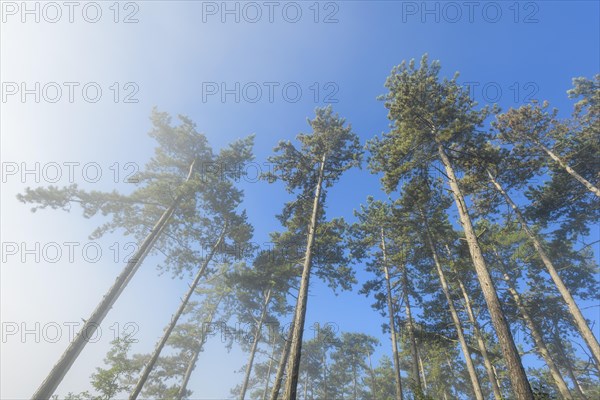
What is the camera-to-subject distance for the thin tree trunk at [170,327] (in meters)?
13.6

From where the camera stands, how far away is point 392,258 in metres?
17.9

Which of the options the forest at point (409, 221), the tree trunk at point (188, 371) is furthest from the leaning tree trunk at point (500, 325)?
the tree trunk at point (188, 371)

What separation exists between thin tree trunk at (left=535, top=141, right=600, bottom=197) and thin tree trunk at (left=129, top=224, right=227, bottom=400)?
2164 cm

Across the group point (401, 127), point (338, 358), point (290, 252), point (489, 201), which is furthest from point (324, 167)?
point (338, 358)

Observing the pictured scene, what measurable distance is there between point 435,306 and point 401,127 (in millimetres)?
12542

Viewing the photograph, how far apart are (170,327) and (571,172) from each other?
80.0 feet

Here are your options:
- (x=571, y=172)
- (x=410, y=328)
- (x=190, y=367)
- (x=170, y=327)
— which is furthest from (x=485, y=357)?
(x=190, y=367)

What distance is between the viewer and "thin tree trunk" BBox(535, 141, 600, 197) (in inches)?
541

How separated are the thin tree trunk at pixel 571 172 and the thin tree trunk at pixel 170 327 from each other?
2164 centimetres

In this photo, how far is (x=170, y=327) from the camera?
15.2 metres

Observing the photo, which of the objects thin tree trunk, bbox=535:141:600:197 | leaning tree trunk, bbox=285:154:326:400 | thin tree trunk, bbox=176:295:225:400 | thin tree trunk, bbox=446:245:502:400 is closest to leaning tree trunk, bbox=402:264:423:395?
thin tree trunk, bbox=446:245:502:400

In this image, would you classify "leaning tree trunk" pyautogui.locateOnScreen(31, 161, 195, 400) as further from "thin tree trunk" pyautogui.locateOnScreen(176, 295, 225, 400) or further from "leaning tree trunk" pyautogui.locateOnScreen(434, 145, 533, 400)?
"leaning tree trunk" pyautogui.locateOnScreen(434, 145, 533, 400)

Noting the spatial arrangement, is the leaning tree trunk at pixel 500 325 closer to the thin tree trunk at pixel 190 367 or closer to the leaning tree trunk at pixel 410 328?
the leaning tree trunk at pixel 410 328

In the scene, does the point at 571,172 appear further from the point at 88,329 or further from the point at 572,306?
the point at 88,329
